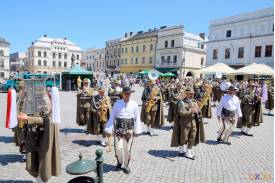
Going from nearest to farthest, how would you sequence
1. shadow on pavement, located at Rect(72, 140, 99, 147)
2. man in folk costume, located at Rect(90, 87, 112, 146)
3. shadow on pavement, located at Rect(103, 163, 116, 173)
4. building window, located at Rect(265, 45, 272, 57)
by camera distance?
shadow on pavement, located at Rect(103, 163, 116, 173) → man in folk costume, located at Rect(90, 87, 112, 146) → shadow on pavement, located at Rect(72, 140, 99, 147) → building window, located at Rect(265, 45, 272, 57)

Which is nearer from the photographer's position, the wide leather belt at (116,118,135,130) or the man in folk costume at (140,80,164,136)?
the wide leather belt at (116,118,135,130)

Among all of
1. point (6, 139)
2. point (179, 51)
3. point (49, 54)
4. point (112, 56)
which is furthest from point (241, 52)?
point (49, 54)

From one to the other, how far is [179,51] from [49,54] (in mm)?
47666

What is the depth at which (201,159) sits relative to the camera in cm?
655

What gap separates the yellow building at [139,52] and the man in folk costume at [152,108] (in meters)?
46.1

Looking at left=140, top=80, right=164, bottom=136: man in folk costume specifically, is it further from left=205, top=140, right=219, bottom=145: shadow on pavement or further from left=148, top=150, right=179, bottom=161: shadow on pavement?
left=148, top=150, right=179, bottom=161: shadow on pavement

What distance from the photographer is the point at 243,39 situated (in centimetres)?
3581

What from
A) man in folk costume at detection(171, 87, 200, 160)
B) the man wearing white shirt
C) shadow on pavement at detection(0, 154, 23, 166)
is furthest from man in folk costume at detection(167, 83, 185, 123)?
shadow on pavement at detection(0, 154, 23, 166)

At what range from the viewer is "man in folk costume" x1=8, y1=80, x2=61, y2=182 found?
413 centimetres

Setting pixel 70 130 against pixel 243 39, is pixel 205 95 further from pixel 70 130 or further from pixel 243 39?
pixel 243 39

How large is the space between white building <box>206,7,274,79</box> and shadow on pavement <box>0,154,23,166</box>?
3221 cm

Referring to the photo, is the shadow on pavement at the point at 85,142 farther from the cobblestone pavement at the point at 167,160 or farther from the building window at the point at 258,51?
the building window at the point at 258,51

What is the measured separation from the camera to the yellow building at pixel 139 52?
180 feet

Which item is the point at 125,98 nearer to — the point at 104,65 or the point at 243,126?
the point at 243,126
